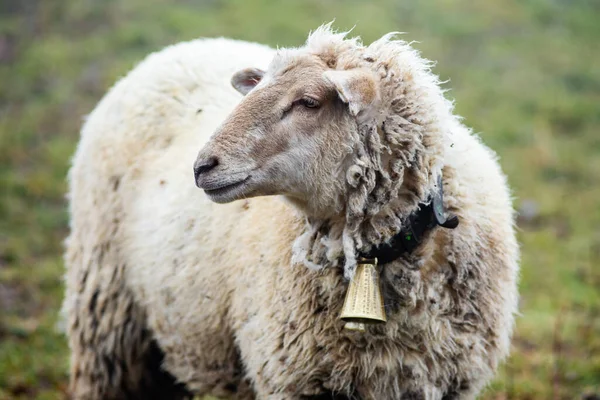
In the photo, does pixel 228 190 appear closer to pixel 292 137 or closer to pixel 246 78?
pixel 292 137

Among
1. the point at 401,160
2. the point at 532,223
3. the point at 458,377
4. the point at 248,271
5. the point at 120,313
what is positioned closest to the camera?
the point at 401,160

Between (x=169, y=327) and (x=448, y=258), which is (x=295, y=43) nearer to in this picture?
(x=169, y=327)

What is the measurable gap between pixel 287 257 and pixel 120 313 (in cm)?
149

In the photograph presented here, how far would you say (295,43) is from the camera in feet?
34.8

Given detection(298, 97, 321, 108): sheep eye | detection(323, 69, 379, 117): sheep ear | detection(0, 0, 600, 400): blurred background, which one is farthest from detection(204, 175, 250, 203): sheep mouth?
detection(0, 0, 600, 400): blurred background

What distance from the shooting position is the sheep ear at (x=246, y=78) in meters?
3.24

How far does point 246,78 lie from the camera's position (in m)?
3.27

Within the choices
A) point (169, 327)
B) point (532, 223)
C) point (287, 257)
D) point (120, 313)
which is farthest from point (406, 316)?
point (532, 223)

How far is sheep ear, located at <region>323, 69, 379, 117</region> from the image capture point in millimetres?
2725

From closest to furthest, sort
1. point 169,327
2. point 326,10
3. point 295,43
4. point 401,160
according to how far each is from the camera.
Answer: point 401,160 < point 169,327 < point 295,43 < point 326,10

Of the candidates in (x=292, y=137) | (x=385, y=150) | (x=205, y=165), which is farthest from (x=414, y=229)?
(x=205, y=165)

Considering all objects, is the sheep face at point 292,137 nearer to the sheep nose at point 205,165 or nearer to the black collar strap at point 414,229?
the sheep nose at point 205,165

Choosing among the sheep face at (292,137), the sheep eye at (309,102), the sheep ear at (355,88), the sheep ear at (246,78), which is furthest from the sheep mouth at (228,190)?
the sheep ear at (246,78)

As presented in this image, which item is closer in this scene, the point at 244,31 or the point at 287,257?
the point at 287,257
